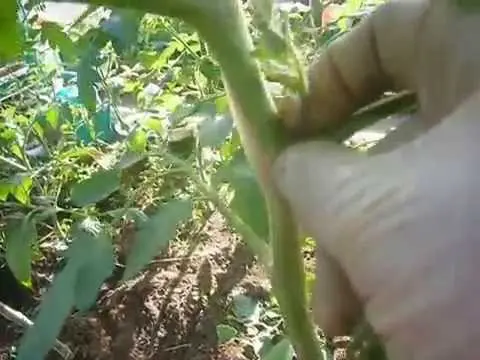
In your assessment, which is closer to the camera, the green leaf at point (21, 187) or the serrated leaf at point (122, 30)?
the serrated leaf at point (122, 30)

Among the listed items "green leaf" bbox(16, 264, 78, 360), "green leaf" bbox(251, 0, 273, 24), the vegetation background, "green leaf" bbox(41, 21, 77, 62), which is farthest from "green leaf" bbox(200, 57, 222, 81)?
"green leaf" bbox(251, 0, 273, 24)

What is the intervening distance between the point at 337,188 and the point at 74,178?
23.6 inches

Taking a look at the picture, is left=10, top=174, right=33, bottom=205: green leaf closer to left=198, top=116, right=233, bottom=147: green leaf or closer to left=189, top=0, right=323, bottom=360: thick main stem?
left=198, top=116, right=233, bottom=147: green leaf

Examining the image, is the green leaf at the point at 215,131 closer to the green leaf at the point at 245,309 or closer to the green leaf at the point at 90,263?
the green leaf at the point at 90,263

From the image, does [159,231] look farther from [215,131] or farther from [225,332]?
[225,332]

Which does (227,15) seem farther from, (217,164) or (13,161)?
(13,161)

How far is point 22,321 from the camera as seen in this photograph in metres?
0.94

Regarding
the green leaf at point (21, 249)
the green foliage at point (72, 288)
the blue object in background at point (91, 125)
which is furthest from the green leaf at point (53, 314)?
the blue object in background at point (91, 125)

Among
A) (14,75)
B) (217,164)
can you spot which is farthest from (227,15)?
(14,75)

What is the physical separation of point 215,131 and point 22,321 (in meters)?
0.34

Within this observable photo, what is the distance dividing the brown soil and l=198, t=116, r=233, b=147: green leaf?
0.83ft

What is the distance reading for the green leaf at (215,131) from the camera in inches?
27.8

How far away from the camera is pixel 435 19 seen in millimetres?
505

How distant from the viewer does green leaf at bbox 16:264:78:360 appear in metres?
0.67
